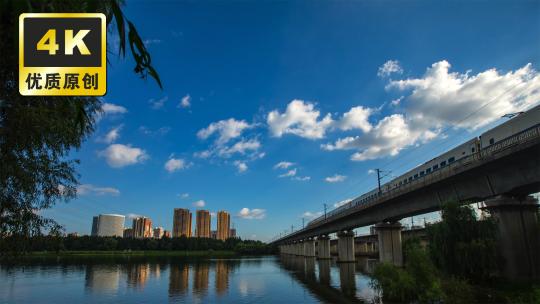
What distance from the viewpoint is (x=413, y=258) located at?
33688mm

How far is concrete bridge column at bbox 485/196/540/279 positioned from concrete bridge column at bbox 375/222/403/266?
1111 inches

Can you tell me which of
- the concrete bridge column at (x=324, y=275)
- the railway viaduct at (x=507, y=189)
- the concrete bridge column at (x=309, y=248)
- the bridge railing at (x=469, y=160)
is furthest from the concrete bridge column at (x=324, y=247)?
the railway viaduct at (x=507, y=189)

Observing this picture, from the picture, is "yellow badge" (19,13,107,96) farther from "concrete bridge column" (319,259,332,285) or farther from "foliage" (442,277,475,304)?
"concrete bridge column" (319,259,332,285)

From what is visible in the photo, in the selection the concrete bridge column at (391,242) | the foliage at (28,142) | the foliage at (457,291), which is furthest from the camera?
the concrete bridge column at (391,242)

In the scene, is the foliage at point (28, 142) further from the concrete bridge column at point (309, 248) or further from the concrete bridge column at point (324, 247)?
the concrete bridge column at point (309, 248)

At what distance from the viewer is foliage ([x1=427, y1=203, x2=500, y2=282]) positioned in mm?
32750

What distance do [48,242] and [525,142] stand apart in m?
33.6

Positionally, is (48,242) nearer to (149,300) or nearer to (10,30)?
(10,30)


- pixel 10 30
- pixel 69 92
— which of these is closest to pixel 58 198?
pixel 10 30

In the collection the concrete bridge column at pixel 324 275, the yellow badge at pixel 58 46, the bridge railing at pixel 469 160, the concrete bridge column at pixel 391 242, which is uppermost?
the bridge railing at pixel 469 160

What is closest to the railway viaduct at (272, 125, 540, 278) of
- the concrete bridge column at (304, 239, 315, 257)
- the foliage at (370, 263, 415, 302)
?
the foliage at (370, 263, 415, 302)

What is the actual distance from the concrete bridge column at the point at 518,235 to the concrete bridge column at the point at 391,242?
2821 cm

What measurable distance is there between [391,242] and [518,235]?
2991cm

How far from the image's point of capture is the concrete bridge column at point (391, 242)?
60969mm
